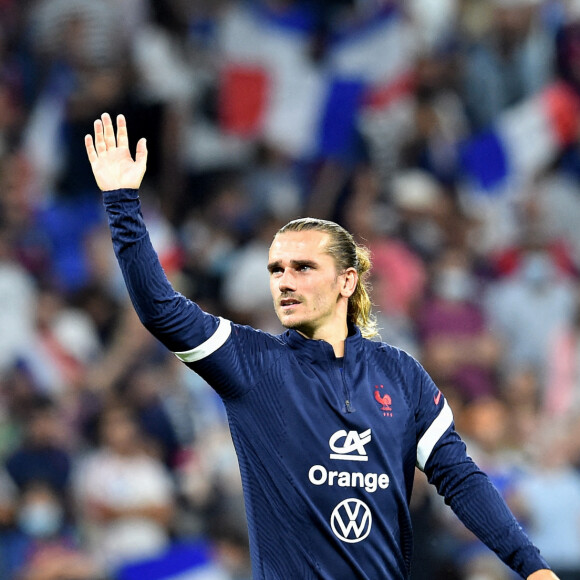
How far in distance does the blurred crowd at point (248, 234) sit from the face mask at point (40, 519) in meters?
0.01

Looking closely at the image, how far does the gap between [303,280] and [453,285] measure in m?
5.53

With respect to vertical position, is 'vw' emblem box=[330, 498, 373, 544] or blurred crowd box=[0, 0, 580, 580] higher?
blurred crowd box=[0, 0, 580, 580]

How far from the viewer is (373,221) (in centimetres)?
922

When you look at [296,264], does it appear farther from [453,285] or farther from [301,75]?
[301,75]

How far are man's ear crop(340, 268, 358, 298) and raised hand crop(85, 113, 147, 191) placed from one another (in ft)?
2.58

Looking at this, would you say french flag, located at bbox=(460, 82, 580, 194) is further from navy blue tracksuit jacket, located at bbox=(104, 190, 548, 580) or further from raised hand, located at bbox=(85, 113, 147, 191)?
raised hand, located at bbox=(85, 113, 147, 191)

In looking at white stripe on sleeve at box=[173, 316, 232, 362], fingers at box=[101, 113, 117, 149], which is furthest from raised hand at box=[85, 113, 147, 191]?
white stripe on sleeve at box=[173, 316, 232, 362]

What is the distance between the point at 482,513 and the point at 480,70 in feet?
24.1

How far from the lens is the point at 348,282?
3.85 metres

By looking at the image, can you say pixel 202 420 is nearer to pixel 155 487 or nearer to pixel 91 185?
pixel 155 487

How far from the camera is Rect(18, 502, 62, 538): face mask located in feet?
23.0

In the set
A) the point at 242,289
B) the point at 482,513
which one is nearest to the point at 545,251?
the point at 242,289

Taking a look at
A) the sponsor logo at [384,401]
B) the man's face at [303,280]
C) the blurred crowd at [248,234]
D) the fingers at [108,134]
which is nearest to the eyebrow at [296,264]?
the man's face at [303,280]

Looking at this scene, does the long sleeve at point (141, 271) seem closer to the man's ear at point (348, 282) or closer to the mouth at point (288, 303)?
the mouth at point (288, 303)
